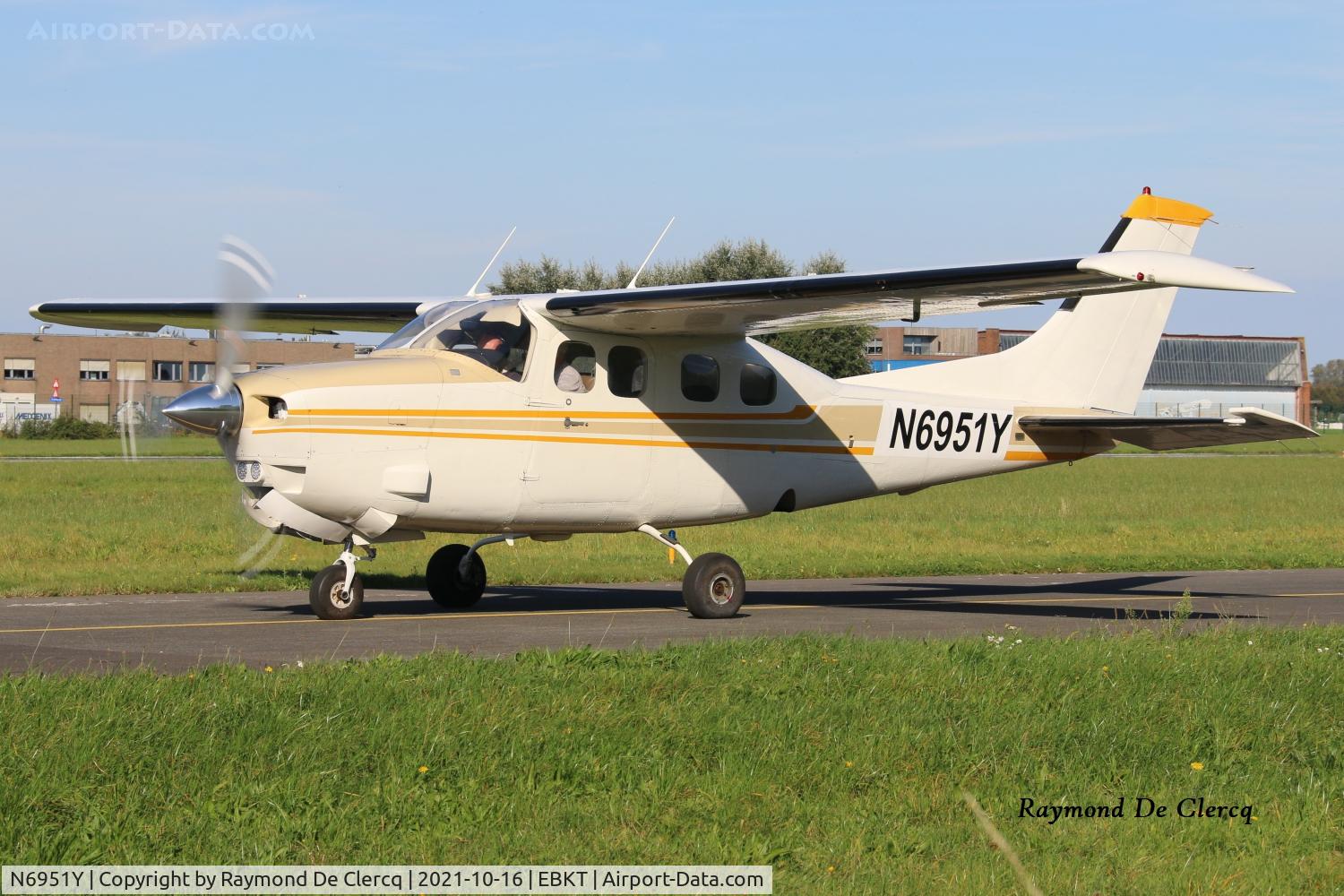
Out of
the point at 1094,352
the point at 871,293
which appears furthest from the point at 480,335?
the point at 1094,352

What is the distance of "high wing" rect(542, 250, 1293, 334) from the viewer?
10609 mm

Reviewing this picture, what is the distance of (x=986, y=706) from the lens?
800 centimetres

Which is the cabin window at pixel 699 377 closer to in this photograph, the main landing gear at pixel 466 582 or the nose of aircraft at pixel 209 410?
the main landing gear at pixel 466 582

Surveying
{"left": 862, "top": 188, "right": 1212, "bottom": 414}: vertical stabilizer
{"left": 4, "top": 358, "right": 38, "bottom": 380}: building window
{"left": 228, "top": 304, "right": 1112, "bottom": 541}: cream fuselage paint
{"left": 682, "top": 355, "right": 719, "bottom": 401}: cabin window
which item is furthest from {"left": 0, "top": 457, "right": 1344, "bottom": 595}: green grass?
{"left": 4, "top": 358, "right": 38, "bottom": 380}: building window

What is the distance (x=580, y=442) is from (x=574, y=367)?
69 cm

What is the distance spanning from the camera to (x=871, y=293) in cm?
1229

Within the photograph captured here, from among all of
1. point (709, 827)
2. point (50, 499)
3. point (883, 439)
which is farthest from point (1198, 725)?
point (50, 499)

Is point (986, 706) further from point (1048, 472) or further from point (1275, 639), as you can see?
Answer: point (1048, 472)

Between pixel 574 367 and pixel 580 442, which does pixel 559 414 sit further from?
pixel 574 367

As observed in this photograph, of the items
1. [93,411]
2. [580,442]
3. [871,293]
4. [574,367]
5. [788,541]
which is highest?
[871,293]

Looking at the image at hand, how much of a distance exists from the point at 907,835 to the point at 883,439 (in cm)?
996

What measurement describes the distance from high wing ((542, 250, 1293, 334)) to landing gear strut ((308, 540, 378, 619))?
283cm

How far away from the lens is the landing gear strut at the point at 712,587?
13641mm
